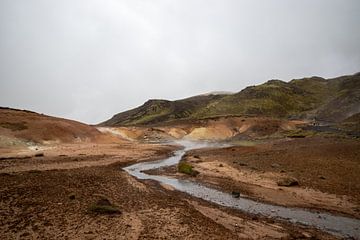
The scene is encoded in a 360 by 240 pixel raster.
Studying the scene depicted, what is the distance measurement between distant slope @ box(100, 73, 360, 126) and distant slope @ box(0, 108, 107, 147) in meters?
57.2

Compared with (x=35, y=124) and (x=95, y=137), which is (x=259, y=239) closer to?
(x=35, y=124)

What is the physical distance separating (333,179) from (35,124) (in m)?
51.3

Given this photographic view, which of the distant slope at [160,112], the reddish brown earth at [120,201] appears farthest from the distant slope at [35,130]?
the distant slope at [160,112]

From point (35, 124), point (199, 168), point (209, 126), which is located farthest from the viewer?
point (209, 126)

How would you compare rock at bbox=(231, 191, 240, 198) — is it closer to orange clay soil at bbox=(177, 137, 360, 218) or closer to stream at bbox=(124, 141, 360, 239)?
stream at bbox=(124, 141, 360, 239)

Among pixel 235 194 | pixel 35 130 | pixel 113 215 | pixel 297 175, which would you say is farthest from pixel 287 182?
pixel 35 130

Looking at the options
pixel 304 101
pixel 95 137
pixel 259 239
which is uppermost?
pixel 304 101

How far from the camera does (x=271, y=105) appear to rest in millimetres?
135875

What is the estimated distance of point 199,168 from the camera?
36.4 meters

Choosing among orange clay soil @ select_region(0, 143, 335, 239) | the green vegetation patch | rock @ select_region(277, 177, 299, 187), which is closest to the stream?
orange clay soil @ select_region(0, 143, 335, 239)

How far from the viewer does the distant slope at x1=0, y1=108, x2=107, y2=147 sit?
53294 millimetres

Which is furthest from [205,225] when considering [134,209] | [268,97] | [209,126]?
[268,97]

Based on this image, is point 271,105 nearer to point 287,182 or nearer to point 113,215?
point 287,182

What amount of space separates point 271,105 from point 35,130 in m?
99.4
